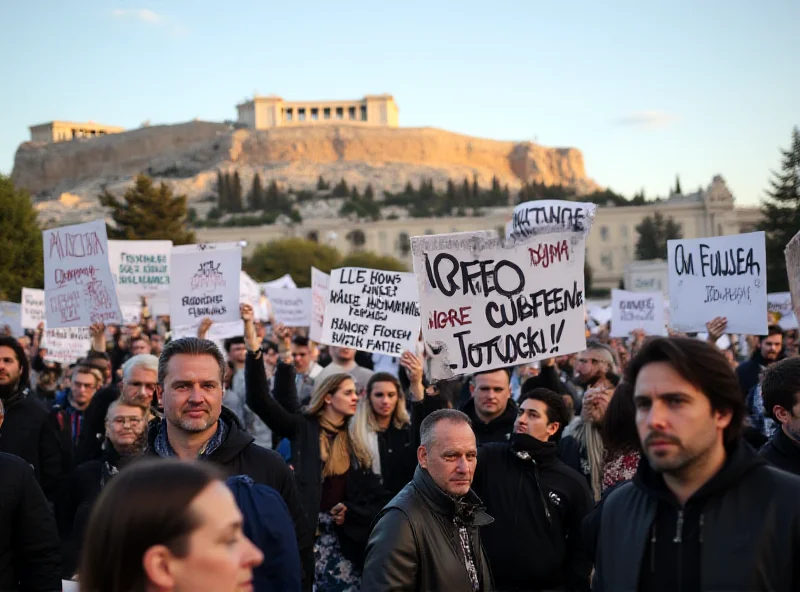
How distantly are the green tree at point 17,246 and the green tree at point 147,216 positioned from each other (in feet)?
72.0

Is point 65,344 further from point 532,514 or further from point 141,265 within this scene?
point 532,514

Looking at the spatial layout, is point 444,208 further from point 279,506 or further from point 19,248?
point 279,506

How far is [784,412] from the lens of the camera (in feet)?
15.1

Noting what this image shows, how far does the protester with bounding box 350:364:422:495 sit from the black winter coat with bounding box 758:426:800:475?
2.25 meters

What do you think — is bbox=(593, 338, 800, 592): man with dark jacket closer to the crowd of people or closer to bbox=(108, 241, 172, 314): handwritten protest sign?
the crowd of people

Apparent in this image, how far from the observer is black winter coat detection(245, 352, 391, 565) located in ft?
19.3

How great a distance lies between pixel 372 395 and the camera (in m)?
6.52

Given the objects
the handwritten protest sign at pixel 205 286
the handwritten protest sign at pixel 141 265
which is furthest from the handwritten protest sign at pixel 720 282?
the handwritten protest sign at pixel 141 265

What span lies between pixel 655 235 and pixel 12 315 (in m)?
85.2

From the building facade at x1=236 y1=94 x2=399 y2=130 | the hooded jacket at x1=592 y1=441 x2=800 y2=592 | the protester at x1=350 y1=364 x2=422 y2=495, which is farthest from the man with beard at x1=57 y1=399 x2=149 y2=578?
the building facade at x1=236 y1=94 x2=399 y2=130

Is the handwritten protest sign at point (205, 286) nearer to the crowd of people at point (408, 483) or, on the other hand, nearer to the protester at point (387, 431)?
the crowd of people at point (408, 483)

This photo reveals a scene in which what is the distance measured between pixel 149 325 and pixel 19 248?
28.6 m

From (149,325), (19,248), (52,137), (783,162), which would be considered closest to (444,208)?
Answer: (783,162)

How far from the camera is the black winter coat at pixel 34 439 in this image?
6.08m
